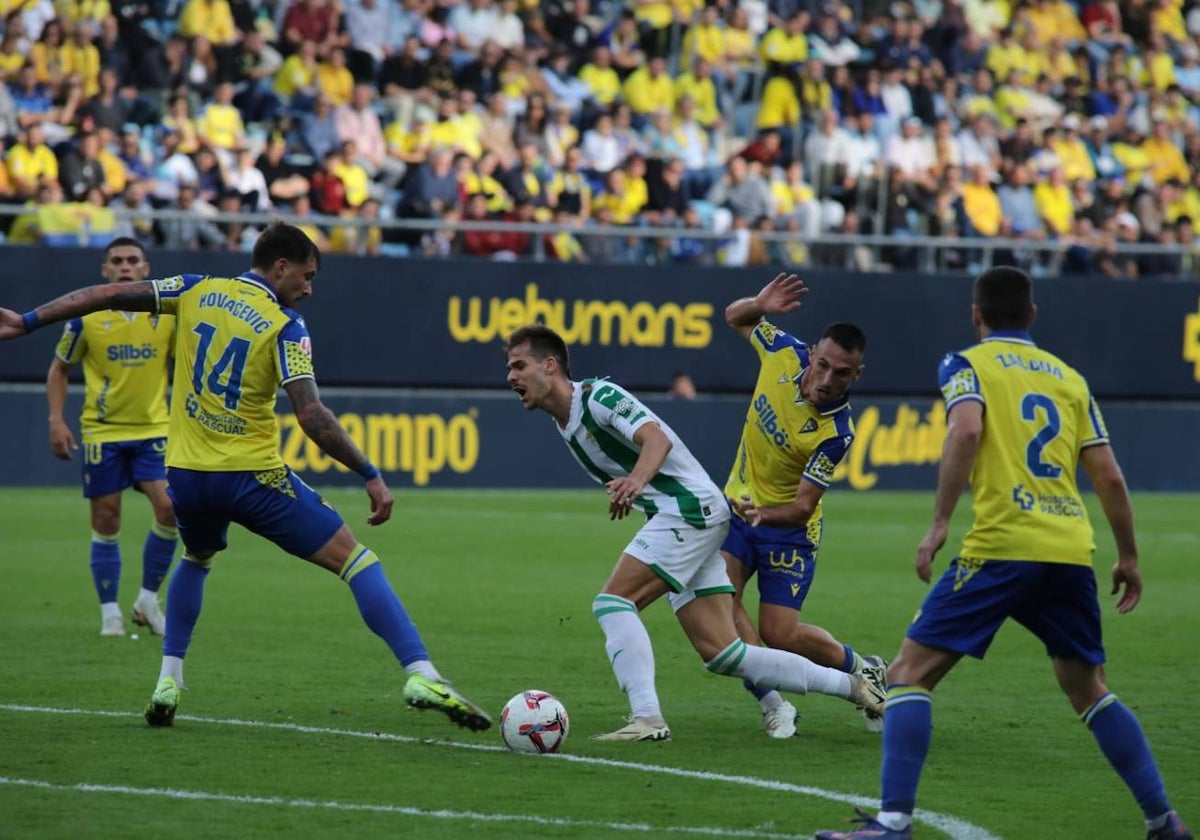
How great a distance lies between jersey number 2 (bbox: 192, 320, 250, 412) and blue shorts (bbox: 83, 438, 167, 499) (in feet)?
12.3

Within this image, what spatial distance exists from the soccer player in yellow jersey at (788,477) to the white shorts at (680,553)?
0.27 m

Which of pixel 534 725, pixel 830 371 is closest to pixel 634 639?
pixel 534 725

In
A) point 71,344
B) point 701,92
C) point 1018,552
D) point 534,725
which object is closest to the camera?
point 1018,552

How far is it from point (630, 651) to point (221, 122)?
15402 mm

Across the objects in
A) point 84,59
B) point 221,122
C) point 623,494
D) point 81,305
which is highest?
point 84,59

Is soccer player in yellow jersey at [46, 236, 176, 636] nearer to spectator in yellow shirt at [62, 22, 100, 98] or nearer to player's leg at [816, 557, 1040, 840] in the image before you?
player's leg at [816, 557, 1040, 840]

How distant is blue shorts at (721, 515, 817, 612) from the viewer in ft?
28.1

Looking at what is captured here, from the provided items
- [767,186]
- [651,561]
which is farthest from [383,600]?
[767,186]

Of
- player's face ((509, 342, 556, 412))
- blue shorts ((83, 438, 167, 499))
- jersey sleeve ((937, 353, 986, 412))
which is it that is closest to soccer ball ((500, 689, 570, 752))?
player's face ((509, 342, 556, 412))

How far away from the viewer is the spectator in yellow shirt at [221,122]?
21.9 m

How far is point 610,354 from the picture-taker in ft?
79.3

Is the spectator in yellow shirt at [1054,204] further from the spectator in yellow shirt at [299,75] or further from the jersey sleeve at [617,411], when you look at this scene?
the jersey sleeve at [617,411]

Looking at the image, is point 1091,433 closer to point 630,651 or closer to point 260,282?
point 630,651

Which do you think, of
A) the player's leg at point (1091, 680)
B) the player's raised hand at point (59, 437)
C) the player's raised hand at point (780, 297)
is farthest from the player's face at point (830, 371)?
the player's raised hand at point (59, 437)
